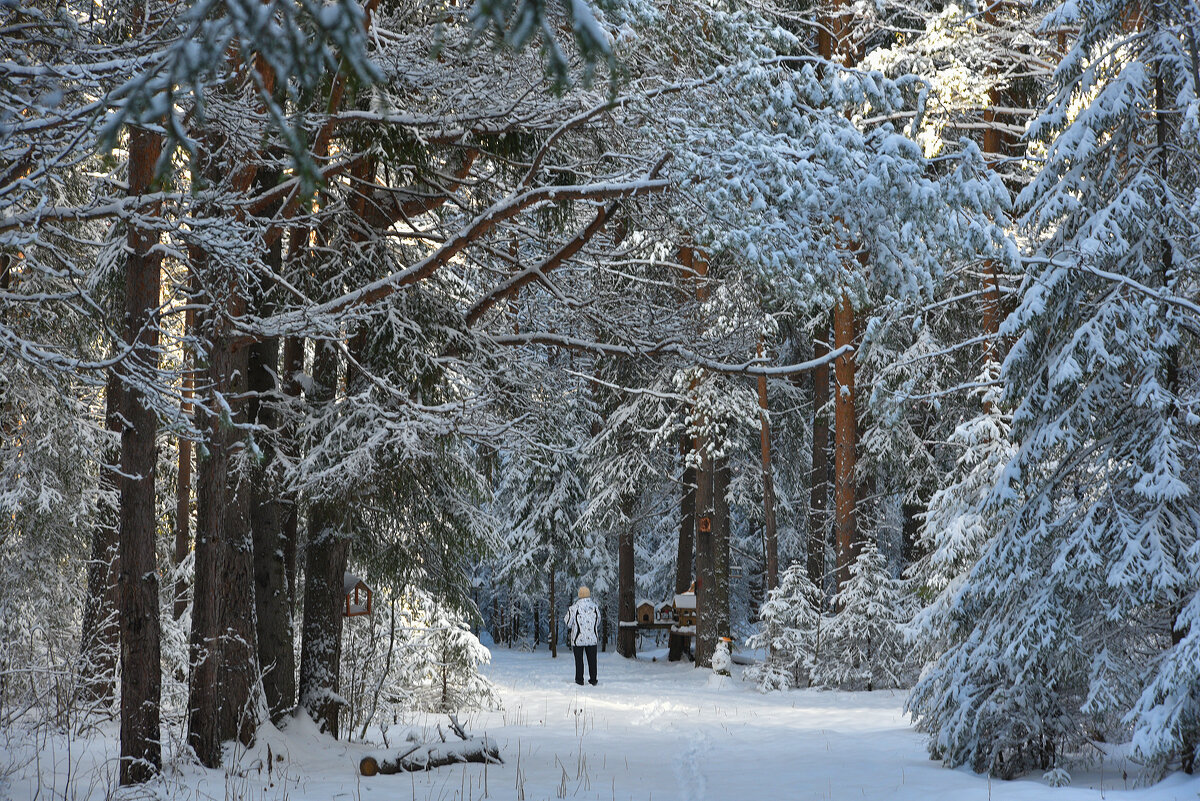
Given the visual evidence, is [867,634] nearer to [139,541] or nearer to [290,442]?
[290,442]

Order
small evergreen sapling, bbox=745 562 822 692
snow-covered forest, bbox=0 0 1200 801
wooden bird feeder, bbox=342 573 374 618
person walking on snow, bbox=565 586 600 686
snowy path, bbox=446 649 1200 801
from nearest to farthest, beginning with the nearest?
snow-covered forest, bbox=0 0 1200 801
snowy path, bbox=446 649 1200 801
wooden bird feeder, bbox=342 573 374 618
small evergreen sapling, bbox=745 562 822 692
person walking on snow, bbox=565 586 600 686

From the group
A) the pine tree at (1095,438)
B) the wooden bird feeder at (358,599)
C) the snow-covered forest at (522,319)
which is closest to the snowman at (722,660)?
the snow-covered forest at (522,319)

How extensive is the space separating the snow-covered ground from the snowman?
3.09 meters

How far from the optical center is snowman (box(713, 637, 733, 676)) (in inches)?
637

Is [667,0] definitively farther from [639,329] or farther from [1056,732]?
[1056,732]

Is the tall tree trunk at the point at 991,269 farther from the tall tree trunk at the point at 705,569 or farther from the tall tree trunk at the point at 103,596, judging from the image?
the tall tree trunk at the point at 103,596

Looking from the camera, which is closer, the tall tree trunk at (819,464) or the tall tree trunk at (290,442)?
the tall tree trunk at (290,442)

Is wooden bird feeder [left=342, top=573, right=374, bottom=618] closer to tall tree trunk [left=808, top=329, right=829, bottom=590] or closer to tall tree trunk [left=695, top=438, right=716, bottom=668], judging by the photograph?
tall tree trunk [left=695, top=438, right=716, bottom=668]

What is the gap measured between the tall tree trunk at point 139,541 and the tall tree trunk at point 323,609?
8.06ft

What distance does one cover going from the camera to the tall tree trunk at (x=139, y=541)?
6.61m

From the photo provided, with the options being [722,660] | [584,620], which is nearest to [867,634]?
[722,660]

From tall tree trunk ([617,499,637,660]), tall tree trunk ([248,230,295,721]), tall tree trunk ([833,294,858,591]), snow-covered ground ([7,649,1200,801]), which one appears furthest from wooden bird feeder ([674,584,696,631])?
tall tree trunk ([248,230,295,721])

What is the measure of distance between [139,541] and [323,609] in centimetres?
290

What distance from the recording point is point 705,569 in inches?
675
